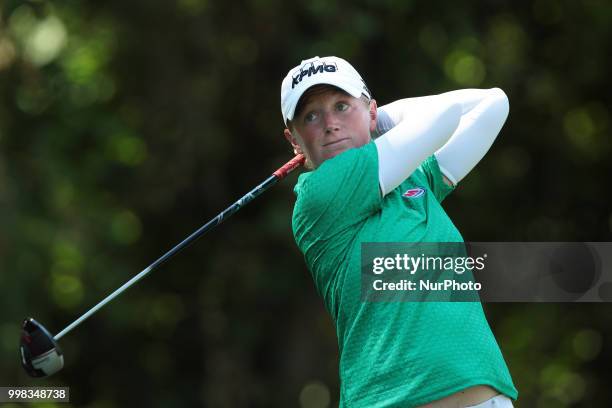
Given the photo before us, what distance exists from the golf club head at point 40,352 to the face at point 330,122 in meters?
0.99

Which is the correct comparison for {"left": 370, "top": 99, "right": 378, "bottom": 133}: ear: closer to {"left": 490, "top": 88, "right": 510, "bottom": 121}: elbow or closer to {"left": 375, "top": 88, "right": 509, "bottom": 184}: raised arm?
{"left": 375, "top": 88, "right": 509, "bottom": 184}: raised arm

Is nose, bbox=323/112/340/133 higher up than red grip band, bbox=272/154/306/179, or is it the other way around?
red grip band, bbox=272/154/306/179

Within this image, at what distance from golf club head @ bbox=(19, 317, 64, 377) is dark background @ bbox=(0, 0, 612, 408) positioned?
562 cm

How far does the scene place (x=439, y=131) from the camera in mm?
3330

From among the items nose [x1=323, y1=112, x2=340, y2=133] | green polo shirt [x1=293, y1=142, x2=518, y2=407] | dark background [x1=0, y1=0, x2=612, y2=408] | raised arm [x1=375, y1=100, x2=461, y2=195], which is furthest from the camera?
dark background [x1=0, y1=0, x2=612, y2=408]

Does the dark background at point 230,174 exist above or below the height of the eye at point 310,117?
above

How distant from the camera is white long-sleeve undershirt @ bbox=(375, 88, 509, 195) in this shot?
3.29 meters

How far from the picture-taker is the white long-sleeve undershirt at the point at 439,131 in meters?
3.29

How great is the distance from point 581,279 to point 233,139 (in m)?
5.24

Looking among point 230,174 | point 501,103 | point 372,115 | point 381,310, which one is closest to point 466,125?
point 501,103

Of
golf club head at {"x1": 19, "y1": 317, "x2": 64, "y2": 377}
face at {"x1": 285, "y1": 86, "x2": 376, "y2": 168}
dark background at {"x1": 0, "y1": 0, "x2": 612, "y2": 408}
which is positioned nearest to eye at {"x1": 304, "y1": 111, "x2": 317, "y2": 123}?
face at {"x1": 285, "y1": 86, "x2": 376, "y2": 168}

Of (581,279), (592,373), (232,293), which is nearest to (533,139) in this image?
(592,373)

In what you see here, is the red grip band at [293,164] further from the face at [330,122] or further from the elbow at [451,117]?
the elbow at [451,117]

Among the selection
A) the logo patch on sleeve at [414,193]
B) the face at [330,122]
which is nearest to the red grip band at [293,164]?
the face at [330,122]
